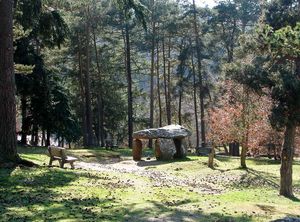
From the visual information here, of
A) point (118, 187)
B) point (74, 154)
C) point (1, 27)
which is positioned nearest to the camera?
point (118, 187)

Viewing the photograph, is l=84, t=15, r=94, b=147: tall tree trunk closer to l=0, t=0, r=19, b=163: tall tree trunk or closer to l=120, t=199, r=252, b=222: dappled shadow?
l=0, t=0, r=19, b=163: tall tree trunk

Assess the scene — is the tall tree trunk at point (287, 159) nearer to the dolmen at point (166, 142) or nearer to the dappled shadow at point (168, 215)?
the dappled shadow at point (168, 215)

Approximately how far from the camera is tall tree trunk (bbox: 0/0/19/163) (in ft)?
53.4

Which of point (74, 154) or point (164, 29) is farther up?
point (164, 29)

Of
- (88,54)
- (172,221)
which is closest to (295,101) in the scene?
(172,221)

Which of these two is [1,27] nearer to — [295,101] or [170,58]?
[295,101]

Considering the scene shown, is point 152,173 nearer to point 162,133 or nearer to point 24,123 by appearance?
point 162,133

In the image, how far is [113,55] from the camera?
52.8 m

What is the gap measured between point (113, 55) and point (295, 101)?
38.4 m

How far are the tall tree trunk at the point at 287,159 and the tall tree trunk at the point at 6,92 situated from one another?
1017 cm

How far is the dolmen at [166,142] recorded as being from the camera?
1231 inches

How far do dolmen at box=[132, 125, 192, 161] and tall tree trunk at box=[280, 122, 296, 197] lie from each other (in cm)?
1392

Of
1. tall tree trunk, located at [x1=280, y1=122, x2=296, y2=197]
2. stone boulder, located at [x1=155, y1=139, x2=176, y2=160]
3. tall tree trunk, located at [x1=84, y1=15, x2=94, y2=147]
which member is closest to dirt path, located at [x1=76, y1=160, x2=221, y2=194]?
stone boulder, located at [x1=155, y1=139, x2=176, y2=160]

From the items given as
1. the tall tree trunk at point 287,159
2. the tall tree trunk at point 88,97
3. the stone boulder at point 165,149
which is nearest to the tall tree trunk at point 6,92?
the tall tree trunk at point 287,159
